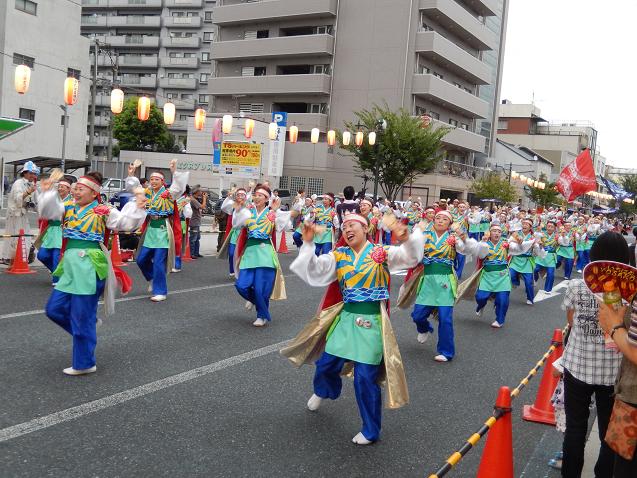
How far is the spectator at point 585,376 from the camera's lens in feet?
11.4

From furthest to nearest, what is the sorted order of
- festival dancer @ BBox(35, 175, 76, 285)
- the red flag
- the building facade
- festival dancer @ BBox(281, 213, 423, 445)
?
the building facade
the red flag
festival dancer @ BBox(35, 175, 76, 285)
festival dancer @ BBox(281, 213, 423, 445)

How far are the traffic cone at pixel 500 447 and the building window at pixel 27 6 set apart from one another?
1392 inches

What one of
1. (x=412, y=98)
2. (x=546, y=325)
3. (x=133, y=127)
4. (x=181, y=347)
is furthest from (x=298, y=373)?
(x=133, y=127)

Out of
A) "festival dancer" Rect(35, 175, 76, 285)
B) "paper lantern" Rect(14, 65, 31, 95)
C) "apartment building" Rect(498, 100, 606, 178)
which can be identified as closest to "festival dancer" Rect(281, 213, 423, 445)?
"festival dancer" Rect(35, 175, 76, 285)

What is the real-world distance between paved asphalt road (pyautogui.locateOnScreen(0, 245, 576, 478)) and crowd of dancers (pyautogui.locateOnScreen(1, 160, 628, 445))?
30cm

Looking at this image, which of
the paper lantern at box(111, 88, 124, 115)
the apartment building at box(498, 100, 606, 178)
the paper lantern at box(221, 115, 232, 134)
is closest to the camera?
the paper lantern at box(111, 88, 124, 115)

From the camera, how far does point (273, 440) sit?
14.3 ft

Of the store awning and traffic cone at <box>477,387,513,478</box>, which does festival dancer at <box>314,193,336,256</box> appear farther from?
traffic cone at <box>477,387,513,478</box>

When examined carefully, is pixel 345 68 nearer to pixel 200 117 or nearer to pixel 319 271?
pixel 200 117

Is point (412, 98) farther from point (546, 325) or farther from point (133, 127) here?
point (546, 325)

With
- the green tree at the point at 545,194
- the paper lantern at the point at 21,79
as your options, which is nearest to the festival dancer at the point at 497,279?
the paper lantern at the point at 21,79

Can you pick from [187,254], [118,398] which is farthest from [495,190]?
[118,398]

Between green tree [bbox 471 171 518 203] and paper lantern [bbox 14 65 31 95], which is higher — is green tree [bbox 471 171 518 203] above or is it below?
below

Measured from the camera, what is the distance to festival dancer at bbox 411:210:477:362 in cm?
707
